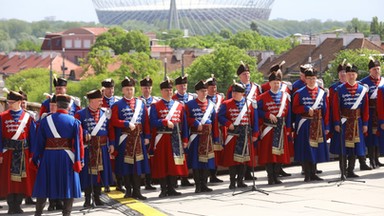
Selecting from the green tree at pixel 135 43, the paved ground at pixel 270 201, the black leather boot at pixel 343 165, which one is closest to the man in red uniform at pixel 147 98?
the paved ground at pixel 270 201

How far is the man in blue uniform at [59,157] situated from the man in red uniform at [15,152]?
119cm

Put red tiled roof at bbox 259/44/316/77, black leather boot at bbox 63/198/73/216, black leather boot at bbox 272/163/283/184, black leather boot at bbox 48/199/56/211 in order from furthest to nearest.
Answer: red tiled roof at bbox 259/44/316/77 → black leather boot at bbox 272/163/283/184 → black leather boot at bbox 48/199/56/211 → black leather boot at bbox 63/198/73/216

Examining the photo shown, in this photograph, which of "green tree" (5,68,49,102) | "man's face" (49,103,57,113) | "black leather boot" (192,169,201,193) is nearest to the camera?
"man's face" (49,103,57,113)

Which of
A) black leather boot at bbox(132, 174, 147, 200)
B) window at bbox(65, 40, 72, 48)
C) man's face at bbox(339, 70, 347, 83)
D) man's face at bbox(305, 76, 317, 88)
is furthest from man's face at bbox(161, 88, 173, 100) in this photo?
window at bbox(65, 40, 72, 48)

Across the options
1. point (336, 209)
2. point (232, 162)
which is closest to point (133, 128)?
point (232, 162)

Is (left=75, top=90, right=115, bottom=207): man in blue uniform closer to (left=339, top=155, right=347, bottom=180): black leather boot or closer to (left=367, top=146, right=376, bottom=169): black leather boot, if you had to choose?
(left=339, top=155, right=347, bottom=180): black leather boot

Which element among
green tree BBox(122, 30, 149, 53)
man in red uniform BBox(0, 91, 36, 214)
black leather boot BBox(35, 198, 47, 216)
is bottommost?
green tree BBox(122, 30, 149, 53)

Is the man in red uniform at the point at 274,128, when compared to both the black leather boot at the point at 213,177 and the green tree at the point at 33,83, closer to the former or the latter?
the black leather boot at the point at 213,177

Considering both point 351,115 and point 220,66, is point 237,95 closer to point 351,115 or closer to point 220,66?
point 351,115

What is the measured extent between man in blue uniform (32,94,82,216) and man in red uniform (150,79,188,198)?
2.50m

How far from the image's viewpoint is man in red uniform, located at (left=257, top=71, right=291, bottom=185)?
Result: 1895 cm

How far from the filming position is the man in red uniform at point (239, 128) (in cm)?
1859

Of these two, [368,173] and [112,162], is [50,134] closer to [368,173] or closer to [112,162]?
[112,162]

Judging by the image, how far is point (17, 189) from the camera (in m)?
Result: 17.0
